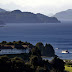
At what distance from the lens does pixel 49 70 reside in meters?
59.7

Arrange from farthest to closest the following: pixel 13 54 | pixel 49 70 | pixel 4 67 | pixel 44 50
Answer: pixel 44 50 < pixel 13 54 < pixel 49 70 < pixel 4 67

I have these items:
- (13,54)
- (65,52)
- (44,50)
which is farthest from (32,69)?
(65,52)

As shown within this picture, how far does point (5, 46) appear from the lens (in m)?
78.7

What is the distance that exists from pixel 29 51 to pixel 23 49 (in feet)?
5.00

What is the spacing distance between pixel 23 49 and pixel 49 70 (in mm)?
19154

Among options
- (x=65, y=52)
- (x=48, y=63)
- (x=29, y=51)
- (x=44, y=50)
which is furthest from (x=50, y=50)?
(x=48, y=63)

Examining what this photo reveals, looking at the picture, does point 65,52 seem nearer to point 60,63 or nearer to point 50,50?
point 50,50

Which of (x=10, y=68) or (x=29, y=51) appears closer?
(x=10, y=68)

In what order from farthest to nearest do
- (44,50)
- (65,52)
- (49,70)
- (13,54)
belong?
(65,52)
(44,50)
(13,54)
(49,70)

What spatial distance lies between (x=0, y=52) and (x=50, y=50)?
29.2 meters

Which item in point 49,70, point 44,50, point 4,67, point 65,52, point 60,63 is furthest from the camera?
point 65,52

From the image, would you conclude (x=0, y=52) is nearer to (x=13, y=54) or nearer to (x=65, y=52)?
(x=13, y=54)

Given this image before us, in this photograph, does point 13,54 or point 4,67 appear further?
point 13,54

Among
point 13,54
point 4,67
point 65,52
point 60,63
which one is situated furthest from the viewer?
point 65,52
